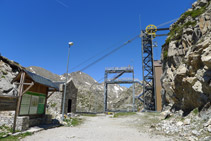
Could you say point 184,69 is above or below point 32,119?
above

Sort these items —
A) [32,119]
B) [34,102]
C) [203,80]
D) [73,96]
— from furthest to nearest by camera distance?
1. [73,96]
2. [34,102]
3. [32,119]
4. [203,80]

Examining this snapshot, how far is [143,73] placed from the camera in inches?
1341

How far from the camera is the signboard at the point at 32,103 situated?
10.6 meters

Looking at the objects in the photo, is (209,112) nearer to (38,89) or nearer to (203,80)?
(203,80)

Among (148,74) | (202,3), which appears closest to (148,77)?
(148,74)

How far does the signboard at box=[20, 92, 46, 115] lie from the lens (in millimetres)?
10578

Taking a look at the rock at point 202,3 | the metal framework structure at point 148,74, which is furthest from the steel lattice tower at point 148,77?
the rock at point 202,3

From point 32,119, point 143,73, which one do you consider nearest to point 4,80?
point 32,119

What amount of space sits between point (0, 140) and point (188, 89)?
1301cm

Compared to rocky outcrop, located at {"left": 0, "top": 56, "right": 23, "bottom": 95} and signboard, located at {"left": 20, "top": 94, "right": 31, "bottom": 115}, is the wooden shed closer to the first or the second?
signboard, located at {"left": 20, "top": 94, "right": 31, "bottom": 115}

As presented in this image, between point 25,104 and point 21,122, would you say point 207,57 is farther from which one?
point 25,104

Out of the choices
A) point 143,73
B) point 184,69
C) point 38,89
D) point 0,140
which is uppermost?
point 143,73

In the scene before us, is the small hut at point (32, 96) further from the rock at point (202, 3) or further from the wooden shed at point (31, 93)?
the rock at point (202, 3)

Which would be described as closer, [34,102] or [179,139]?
[179,139]
